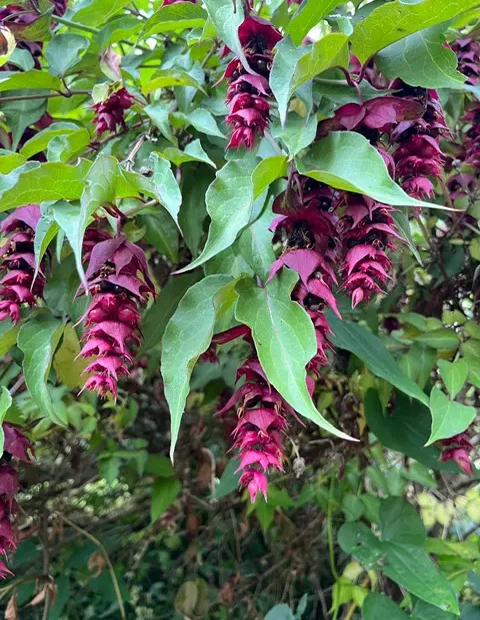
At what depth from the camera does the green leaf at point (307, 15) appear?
1.63ft

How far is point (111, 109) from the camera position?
2.13ft

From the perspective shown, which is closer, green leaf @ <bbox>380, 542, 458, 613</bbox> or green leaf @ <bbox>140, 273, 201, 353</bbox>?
green leaf @ <bbox>140, 273, 201, 353</bbox>

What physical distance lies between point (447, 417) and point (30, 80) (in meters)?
0.63

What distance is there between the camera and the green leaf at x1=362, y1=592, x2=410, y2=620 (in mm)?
865

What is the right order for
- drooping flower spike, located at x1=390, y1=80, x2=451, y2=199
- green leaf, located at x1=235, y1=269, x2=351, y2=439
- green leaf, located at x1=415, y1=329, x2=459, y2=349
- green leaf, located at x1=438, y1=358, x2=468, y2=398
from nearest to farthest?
A: green leaf, located at x1=235, y1=269, x2=351, y2=439, drooping flower spike, located at x1=390, y1=80, x2=451, y2=199, green leaf, located at x1=438, y1=358, x2=468, y2=398, green leaf, located at x1=415, y1=329, x2=459, y2=349

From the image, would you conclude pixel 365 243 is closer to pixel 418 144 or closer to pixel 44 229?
pixel 418 144

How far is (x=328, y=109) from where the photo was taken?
0.52 meters

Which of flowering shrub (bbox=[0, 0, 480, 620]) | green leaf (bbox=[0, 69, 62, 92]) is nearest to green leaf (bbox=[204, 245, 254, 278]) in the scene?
flowering shrub (bbox=[0, 0, 480, 620])

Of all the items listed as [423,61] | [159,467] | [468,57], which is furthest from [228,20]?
[159,467]

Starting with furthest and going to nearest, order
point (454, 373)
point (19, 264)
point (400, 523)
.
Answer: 1. point (400, 523)
2. point (454, 373)
3. point (19, 264)

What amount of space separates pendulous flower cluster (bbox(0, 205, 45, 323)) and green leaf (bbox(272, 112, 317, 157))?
0.78 feet

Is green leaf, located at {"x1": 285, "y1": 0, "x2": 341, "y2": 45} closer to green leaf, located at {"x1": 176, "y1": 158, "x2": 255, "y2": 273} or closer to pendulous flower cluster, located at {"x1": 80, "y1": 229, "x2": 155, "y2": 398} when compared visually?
green leaf, located at {"x1": 176, "y1": 158, "x2": 255, "y2": 273}

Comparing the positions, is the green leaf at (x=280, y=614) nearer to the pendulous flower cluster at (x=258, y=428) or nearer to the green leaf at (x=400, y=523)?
the green leaf at (x=400, y=523)

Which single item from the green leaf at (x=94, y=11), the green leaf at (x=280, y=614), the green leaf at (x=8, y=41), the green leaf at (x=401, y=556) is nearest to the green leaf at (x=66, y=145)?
the green leaf at (x=8, y=41)
